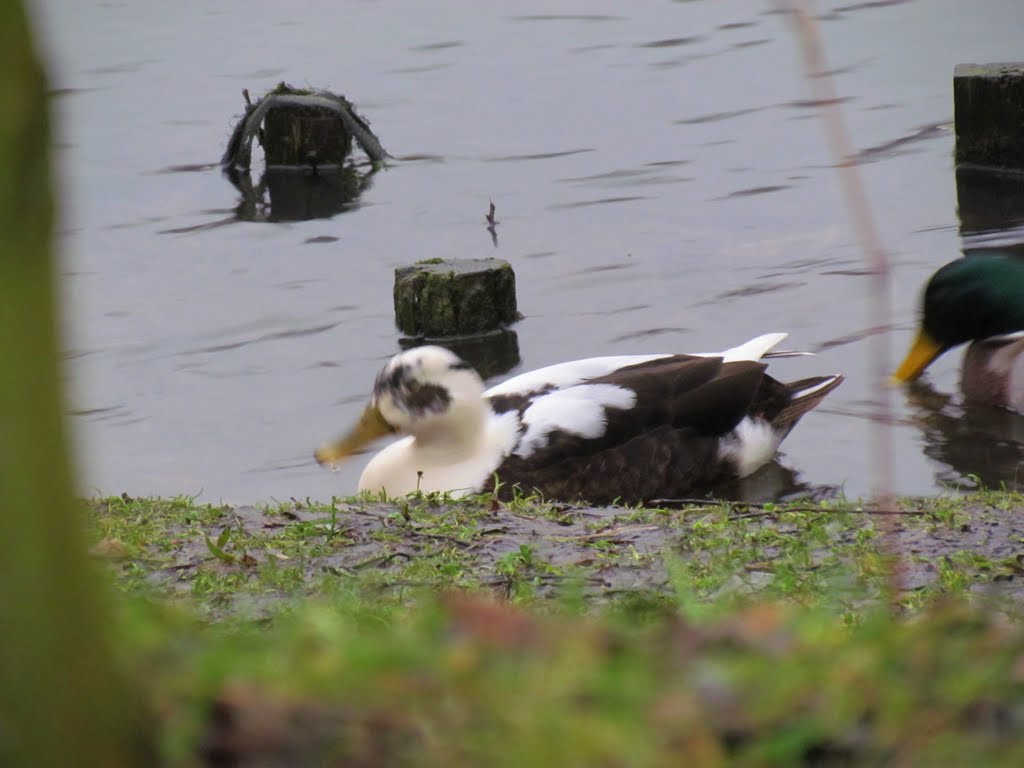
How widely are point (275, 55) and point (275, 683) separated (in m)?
20.2

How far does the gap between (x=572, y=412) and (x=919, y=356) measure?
129 inches

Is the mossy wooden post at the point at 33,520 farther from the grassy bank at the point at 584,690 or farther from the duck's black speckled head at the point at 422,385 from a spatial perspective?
the duck's black speckled head at the point at 422,385

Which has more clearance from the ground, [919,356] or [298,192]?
[298,192]

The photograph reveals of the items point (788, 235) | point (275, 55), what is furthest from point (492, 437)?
point (275, 55)

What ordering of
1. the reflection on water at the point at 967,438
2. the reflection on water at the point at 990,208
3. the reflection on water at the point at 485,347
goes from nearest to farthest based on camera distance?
1. the reflection on water at the point at 967,438
2. the reflection on water at the point at 485,347
3. the reflection on water at the point at 990,208

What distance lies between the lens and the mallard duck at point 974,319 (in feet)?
31.9

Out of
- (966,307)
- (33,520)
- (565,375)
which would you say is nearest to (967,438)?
(966,307)

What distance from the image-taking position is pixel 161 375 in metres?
11.3

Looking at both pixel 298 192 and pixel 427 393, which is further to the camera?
pixel 298 192

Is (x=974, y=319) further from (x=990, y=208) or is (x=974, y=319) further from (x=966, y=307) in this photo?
(x=990, y=208)

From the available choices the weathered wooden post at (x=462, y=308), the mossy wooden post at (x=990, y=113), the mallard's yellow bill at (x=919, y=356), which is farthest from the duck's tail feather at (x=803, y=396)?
the mossy wooden post at (x=990, y=113)

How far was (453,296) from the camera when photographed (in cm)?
1136

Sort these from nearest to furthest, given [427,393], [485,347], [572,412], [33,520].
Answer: [33,520]
[427,393]
[572,412]
[485,347]

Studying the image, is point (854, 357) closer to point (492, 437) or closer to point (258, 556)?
point (492, 437)
